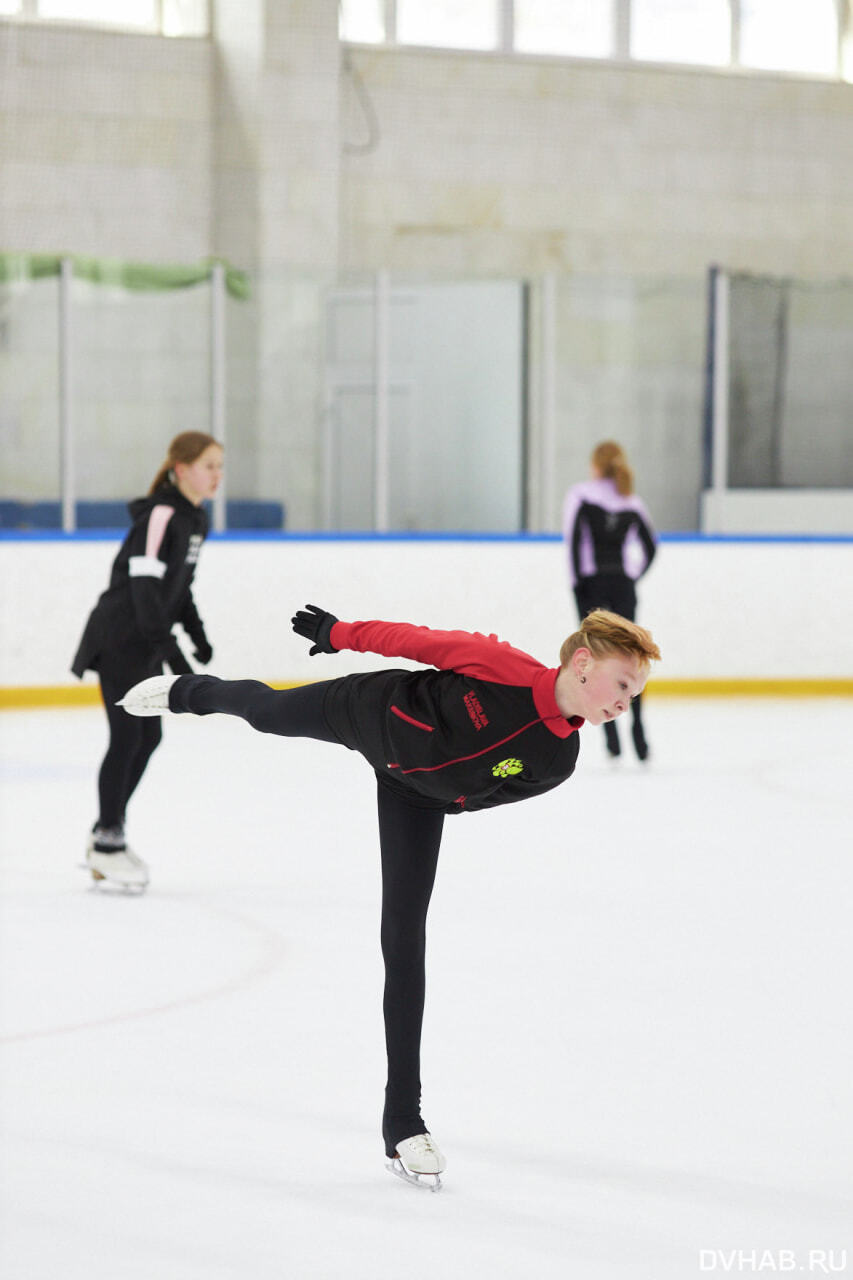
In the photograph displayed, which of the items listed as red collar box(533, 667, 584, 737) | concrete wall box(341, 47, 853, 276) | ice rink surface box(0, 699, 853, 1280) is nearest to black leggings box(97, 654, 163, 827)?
ice rink surface box(0, 699, 853, 1280)

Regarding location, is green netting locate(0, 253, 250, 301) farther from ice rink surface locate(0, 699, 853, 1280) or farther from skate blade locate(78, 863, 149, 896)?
skate blade locate(78, 863, 149, 896)

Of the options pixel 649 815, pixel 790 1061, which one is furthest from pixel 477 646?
pixel 649 815

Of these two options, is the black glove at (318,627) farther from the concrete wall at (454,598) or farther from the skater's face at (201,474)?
the concrete wall at (454,598)

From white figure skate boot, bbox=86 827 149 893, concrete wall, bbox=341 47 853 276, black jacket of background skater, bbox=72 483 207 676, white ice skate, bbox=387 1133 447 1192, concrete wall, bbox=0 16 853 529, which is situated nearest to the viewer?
white ice skate, bbox=387 1133 447 1192

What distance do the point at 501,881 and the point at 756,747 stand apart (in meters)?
3.21

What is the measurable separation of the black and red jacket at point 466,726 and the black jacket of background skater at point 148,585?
1.90 meters

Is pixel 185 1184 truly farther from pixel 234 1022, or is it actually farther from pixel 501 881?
pixel 501 881

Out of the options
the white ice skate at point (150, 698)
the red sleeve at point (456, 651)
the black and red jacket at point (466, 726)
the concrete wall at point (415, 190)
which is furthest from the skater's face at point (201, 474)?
→ the concrete wall at point (415, 190)

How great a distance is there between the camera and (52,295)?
9117mm

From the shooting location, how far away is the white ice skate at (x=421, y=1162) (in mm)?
2490

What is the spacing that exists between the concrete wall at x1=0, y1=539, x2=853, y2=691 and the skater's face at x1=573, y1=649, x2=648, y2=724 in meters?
6.66

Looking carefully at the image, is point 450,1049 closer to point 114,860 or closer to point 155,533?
point 114,860

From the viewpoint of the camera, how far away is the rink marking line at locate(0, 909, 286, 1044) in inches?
129

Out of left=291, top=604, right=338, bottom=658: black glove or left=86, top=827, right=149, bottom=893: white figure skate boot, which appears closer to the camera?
left=291, top=604, right=338, bottom=658: black glove
